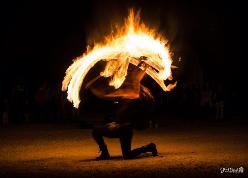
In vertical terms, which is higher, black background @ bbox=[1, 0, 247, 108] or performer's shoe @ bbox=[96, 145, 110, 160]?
black background @ bbox=[1, 0, 247, 108]

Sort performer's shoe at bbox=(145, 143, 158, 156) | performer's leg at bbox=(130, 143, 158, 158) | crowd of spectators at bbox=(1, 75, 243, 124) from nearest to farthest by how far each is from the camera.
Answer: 1. performer's leg at bbox=(130, 143, 158, 158)
2. performer's shoe at bbox=(145, 143, 158, 156)
3. crowd of spectators at bbox=(1, 75, 243, 124)

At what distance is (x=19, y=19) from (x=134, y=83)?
68.2ft

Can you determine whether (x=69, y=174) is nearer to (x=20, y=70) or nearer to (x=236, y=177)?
(x=236, y=177)

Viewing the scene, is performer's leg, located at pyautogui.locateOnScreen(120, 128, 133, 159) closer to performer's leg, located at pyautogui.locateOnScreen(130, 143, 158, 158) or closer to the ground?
performer's leg, located at pyautogui.locateOnScreen(130, 143, 158, 158)

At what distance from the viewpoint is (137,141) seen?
16.2m

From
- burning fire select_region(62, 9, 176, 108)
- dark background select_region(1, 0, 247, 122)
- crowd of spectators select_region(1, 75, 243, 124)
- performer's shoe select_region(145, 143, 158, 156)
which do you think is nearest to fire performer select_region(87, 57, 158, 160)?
performer's shoe select_region(145, 143, 158, 156)

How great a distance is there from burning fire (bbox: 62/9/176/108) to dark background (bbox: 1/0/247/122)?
15.4 metres

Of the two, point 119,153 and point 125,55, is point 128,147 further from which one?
point 125,55

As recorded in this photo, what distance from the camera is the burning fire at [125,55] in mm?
12641

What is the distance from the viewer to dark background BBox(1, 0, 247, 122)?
30094mm

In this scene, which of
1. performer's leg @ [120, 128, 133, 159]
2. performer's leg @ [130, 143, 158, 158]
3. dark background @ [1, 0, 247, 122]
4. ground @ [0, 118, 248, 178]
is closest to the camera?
ground @ [0, 118, 248, 178]

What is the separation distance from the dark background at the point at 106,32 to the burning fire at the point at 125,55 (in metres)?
15.4

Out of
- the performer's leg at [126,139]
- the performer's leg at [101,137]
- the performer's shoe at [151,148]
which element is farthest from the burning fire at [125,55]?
the performer's shoe at [151,148]

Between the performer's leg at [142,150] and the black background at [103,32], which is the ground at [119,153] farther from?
the black background at [103,32]
